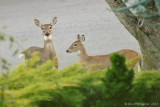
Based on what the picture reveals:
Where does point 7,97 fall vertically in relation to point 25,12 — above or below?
below

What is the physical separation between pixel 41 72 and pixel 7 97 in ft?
2.62

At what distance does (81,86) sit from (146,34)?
2508 millimetres

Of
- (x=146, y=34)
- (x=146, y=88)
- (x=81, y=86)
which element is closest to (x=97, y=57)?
(x=146, y=34)

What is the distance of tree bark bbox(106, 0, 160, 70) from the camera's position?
23.6 ft

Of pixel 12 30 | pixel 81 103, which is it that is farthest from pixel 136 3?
pixel 12 30

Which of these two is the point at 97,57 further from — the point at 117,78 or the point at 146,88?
the point at 117,78

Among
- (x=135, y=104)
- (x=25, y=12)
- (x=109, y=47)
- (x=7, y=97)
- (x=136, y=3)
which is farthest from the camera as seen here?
(x=25, y=12)

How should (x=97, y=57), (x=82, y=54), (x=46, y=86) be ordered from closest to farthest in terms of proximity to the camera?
(x=46, y=86), (x=97, y=57), (x=82, y=54)

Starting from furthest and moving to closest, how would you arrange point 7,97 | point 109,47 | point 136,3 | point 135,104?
point 109,47 → point 136,3 → point 135,104 → point 7,97

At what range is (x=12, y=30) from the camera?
1298 centimetres

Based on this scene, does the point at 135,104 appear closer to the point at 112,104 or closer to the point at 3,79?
the point at 112,104

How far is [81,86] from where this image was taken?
4984 mm

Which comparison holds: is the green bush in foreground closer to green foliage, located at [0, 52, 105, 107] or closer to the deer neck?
green foliage, located at [0, 52, 105, 107]

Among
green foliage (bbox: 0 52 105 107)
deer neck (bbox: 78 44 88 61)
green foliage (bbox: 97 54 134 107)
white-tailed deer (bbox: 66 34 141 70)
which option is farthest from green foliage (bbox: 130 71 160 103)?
deer neck (bbox: 78 44 88 61)
